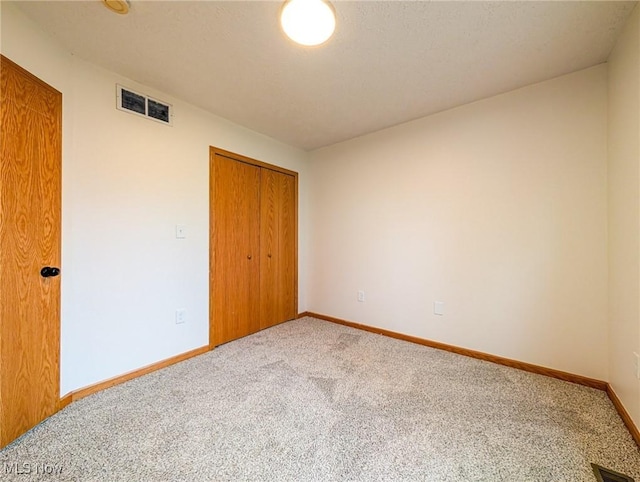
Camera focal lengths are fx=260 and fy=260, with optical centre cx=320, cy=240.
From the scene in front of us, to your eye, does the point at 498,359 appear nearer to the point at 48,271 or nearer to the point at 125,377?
the point at 125,377

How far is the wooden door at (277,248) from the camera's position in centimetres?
320

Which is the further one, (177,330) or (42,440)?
(177,330)

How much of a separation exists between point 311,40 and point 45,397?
2.63m

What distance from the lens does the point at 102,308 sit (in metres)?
1.90

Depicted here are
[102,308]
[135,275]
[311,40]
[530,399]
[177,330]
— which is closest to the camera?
[311,40]

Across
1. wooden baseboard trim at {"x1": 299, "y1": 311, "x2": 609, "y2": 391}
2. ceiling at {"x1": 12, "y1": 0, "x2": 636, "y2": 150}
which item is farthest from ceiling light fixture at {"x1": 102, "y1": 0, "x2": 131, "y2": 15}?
wooden baseboard trim at {"x1": 299, "y1": 311, "x2": 609, "y2": 391}

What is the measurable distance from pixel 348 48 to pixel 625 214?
77.9 inches

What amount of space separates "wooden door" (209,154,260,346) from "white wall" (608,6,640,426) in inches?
118

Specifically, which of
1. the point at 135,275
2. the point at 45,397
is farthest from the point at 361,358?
the point at 45,397

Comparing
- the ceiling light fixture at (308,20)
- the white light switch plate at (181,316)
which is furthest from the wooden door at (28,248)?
the ceiling light fixture at (308,20)

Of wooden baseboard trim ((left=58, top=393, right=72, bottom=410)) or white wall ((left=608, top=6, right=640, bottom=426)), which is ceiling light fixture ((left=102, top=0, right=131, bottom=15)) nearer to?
wooden baseboard trim ((left=58, top=393, right=72, bottom=410))

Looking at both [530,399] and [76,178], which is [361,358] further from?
[76,178]

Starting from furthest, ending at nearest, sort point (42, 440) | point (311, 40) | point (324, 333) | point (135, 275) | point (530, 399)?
1. point (324, 333)
2. point (135, 275)
3. point (530, 399)
4. point (311, 40)
5. point (42, 440)

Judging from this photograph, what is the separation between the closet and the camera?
269cm
